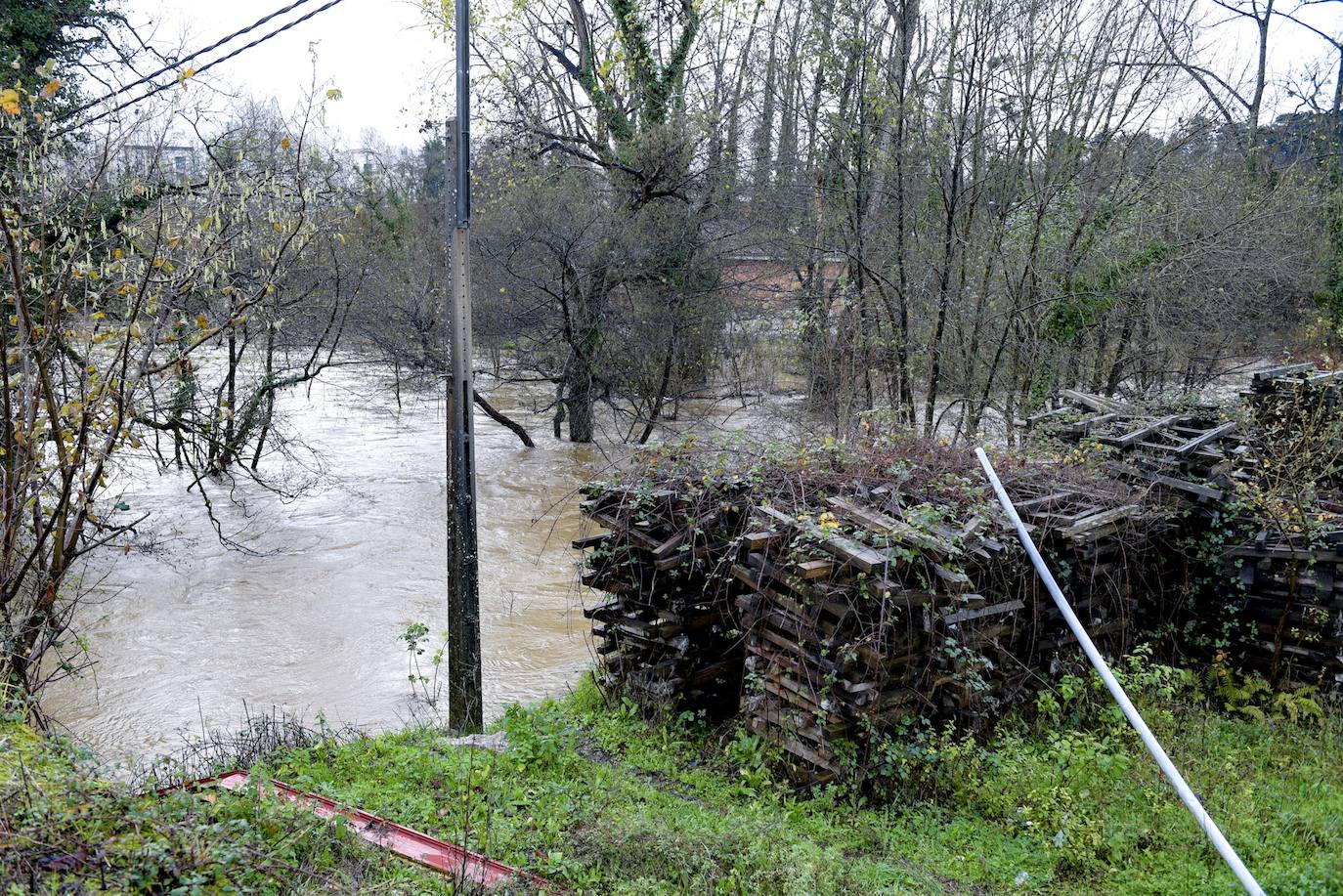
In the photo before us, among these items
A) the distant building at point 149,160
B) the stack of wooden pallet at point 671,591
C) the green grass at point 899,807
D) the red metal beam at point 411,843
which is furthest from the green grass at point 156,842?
the distant building at point 149,160

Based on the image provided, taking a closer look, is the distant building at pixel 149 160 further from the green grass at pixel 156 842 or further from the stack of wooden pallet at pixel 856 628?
the stack of wooden pallet at pixel 856 628

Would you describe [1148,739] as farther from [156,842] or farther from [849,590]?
[156,842]

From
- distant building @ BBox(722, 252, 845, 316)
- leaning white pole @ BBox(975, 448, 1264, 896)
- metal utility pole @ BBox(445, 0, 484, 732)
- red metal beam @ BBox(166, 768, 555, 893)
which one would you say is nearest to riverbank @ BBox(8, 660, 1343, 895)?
red metal beam @ BBox(166, 768, 555, 893)

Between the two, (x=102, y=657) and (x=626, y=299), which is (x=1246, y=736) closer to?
(x=102, y=657)

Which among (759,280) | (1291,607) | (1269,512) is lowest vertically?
(1291,607)

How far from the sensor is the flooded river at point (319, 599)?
32.8ft

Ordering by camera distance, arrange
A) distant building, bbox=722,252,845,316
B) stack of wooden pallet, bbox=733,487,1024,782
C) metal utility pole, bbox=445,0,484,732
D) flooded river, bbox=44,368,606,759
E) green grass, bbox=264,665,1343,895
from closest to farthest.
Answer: green grass, bbox=264,665,1343,895, stack of wooden pallet, bbox=733,487,1024,782, metal utility pole, bbox=445,0,484,732, flooded river, bbox=44,368,606,759, distant building, bbox=722,252,845,316

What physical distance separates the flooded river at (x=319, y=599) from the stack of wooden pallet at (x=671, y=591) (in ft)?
6.57

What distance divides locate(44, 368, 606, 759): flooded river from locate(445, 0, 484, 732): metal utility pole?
55.5 inches

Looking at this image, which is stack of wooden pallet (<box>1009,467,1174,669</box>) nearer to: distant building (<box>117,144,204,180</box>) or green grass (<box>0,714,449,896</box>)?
green grass (<box>0,714,449,896</box>)

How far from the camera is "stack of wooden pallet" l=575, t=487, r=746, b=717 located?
7.95 m

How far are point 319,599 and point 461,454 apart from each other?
260 inches

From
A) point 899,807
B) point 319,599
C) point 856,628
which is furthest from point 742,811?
point 319,599

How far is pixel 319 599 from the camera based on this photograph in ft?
43.3
